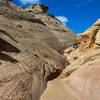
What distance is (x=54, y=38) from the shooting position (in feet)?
48.2

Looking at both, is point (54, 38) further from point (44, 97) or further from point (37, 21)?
point (44, 97)

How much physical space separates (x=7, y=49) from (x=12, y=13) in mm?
9698

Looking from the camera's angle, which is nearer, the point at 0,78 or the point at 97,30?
the point at 0,78

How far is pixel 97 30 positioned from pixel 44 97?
7.49 metres

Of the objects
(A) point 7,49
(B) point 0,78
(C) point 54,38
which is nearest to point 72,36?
(C) point 54,38

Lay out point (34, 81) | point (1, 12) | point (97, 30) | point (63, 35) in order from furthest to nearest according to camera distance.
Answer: point (63, 35) < point (1, 12) < point (97, 30) < point (34, 81)

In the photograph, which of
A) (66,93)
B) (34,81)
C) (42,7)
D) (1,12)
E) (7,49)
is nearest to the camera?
(66,93)

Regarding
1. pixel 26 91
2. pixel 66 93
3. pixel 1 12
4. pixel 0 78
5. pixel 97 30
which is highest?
pixel 1 12

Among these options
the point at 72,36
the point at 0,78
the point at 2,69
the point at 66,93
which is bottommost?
the point at 66,93

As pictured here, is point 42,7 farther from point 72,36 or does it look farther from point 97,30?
point 97,30

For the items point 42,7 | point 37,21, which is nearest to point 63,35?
point 37,21

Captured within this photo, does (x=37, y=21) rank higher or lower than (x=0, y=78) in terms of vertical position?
higher

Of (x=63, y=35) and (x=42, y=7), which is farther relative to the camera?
(x=42, y=7)

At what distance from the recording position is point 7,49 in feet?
22.7
